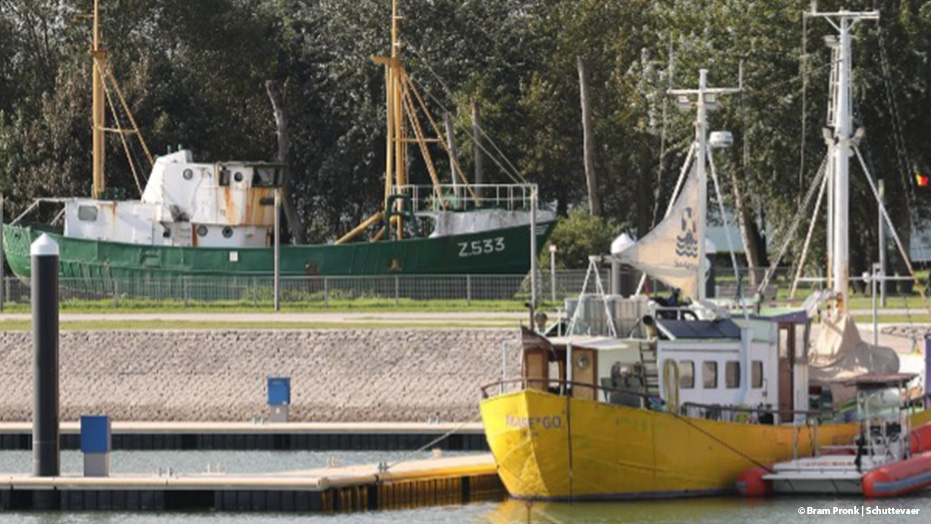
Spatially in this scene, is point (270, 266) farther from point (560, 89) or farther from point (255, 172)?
point (560, 89)

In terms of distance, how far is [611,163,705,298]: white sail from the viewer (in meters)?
43.2

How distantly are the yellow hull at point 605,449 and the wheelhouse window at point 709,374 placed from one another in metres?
0.84

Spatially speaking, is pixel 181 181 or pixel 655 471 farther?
pixel 181 181

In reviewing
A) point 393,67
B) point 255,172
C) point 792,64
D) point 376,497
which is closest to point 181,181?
point 255,172

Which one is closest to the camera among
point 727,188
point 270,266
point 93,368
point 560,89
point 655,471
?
point 655,471

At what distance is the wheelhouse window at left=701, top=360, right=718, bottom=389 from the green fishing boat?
29686mm

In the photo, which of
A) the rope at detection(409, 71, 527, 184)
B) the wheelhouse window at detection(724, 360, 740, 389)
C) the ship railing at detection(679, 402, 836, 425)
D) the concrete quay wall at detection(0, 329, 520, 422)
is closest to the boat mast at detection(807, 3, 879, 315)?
the ship railing at detection(679, 402, 836, 425)

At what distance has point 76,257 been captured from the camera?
247 ft

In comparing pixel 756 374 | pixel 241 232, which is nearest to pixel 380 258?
pixel 241 232

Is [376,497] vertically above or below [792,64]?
below

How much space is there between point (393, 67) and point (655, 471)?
36723 mm

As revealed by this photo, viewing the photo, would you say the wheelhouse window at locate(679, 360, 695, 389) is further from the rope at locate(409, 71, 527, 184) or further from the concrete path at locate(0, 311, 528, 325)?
the rope at locate(409, 71, 527, 184)

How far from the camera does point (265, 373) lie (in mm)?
54750

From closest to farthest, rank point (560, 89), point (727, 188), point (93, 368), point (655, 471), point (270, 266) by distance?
point (655, 471)
point (93, 368)
point (270, 266)
point (727, 188)
point (560, 89)
